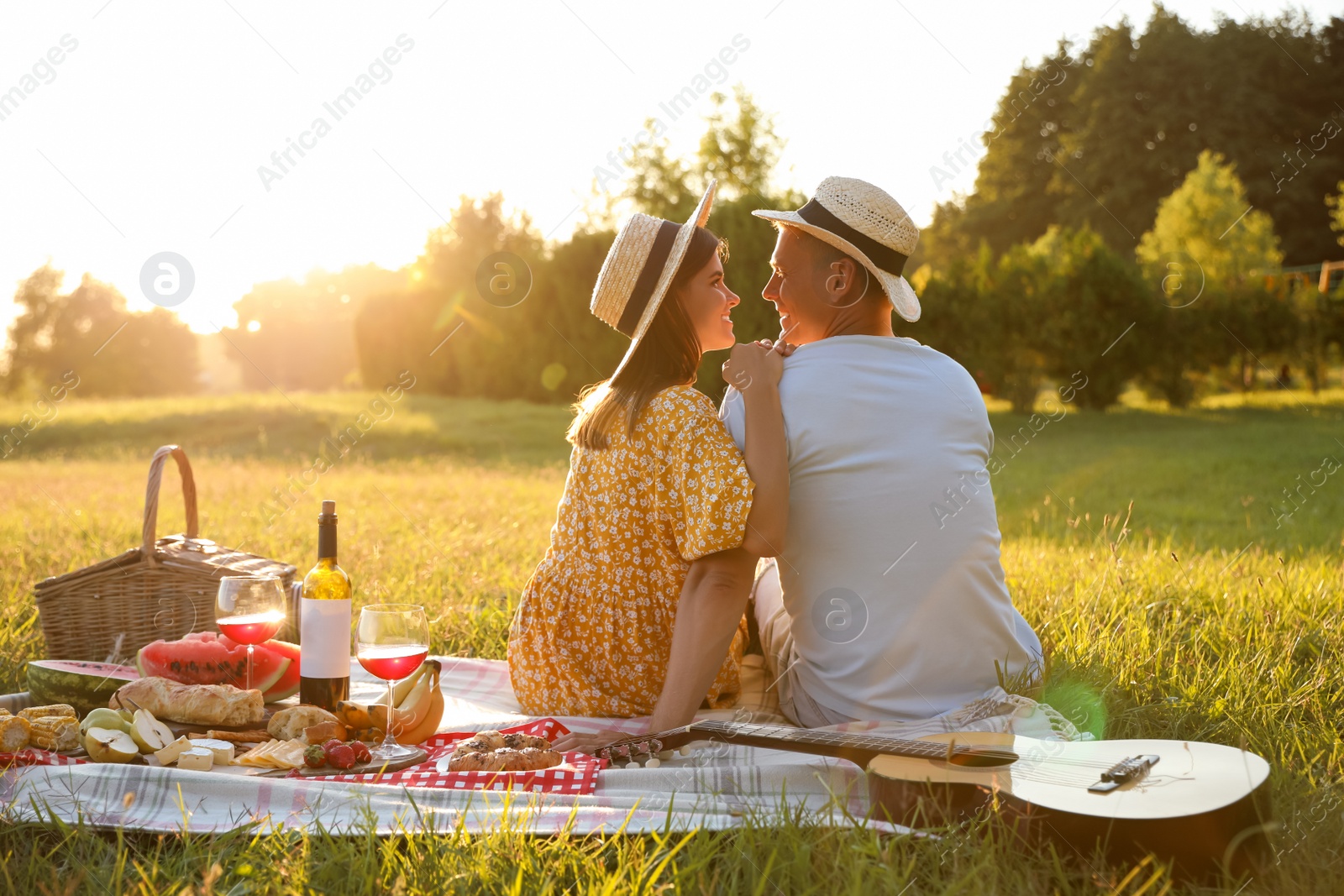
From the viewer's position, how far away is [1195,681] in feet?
11.6

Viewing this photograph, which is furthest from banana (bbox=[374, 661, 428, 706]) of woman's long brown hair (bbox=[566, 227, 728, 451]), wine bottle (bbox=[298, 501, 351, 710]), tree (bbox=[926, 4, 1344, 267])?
tree (bbox=[926, 4, 1344, 267])

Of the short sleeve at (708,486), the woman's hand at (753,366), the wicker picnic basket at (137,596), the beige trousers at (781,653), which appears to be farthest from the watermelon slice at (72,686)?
the woman's hand at (753,366)

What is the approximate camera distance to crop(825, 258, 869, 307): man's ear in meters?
3.26

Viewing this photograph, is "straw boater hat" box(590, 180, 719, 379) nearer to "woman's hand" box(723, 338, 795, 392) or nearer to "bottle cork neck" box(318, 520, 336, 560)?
"woman's hand" box(723, 338, 795, 392)

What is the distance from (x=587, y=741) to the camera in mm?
3100

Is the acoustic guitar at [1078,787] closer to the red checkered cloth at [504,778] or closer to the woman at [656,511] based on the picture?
the red checkered cloth at [504,778]

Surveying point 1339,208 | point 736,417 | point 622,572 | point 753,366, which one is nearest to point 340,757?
point 622,572

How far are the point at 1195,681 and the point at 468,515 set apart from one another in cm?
693

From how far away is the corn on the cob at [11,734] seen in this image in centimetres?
286

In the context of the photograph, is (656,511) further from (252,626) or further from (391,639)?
(252,626)

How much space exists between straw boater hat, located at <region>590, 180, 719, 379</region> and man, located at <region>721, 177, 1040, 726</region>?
1.24 feet

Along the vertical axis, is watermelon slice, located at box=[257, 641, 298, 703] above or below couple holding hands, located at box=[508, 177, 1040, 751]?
below

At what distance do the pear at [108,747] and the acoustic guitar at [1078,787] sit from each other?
5.51ft

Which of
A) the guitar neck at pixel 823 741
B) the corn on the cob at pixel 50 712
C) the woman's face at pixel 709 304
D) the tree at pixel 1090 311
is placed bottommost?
the corn on the cob at pixel 50 712
